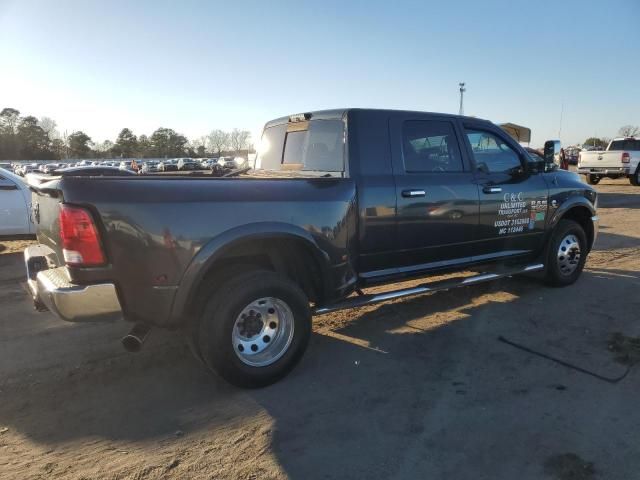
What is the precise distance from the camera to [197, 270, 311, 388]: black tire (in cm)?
329

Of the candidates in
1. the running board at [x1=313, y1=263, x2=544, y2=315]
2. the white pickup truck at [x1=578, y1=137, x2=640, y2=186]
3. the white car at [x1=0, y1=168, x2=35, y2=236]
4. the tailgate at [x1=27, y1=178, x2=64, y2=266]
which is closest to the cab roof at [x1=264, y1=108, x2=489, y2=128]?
the running board at [x1=313, y1=263, x2=544, y2=315]

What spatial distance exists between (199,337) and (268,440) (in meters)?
0.84

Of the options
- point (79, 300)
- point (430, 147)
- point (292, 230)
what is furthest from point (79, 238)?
point (430, 147)

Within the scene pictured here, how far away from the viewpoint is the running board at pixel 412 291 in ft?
13.2

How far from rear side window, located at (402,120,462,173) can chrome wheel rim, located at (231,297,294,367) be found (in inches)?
68.0

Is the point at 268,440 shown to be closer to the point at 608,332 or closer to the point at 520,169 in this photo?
the point at 608,332

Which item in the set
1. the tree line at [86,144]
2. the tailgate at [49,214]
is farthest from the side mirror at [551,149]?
the tree line at [86,144]

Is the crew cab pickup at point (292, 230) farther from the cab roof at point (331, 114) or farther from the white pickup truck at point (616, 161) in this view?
the white pickup truck at point (616, 161)

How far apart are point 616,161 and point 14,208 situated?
20.7 meters

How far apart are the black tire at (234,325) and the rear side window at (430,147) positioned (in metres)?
1.64

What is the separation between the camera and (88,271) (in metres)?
2.94

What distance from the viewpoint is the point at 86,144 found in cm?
10344

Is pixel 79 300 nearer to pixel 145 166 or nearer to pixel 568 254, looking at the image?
pixel 568 254

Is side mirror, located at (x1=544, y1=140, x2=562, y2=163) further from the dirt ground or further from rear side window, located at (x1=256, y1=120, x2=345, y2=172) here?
rear side window, located at (x1=256, y1=120, x2=345, y2=172)
